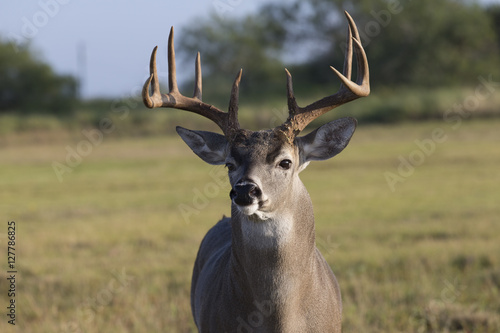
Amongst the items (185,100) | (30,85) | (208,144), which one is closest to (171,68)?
(185,100)

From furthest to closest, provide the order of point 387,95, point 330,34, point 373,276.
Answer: point 330,34 → point 387,95 → point 373,276

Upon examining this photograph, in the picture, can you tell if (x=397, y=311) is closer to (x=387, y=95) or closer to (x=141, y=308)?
(x=141, y=308)

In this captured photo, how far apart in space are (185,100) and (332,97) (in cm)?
112

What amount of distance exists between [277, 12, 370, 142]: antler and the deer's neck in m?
0.46

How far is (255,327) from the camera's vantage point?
4664 millimetres

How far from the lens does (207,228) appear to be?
1354 centimetres

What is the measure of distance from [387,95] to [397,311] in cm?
3519

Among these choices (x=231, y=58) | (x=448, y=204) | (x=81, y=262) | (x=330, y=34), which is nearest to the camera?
(x=81, y=262)

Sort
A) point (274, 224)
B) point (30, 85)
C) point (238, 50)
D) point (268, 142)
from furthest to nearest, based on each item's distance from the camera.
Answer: point (238, 50)
point (30, 85)
point (268, 142)
point (274, 224)

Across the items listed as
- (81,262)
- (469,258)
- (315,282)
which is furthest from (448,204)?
(315,282)

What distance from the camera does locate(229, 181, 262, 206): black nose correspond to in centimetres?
420

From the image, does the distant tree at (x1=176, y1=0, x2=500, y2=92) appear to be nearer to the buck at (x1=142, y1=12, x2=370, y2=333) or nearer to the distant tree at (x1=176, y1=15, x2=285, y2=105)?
the distant tree at (x1=176, y1=15, x2=285, y2=105)

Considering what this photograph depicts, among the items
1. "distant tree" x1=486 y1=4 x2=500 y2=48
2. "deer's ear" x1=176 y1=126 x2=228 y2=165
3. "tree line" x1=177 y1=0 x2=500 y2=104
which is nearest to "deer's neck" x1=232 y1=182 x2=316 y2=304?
"deer's ear" x1=176 y1=126 x2=228 y2=165

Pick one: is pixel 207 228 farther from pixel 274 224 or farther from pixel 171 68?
pixel 274 224
